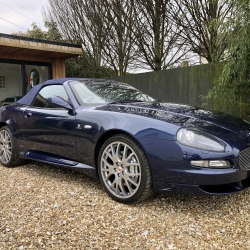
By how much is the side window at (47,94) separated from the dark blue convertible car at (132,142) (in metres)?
0.01

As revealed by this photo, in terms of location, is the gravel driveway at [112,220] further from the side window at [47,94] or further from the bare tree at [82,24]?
the bare tree at [82,24]

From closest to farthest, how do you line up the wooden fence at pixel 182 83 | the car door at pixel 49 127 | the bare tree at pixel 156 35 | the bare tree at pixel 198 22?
the car door at pixel 49 127, the wooden fence at pixel 182 83, the bare tree at pixel 198 22, the bare tree at pixel 156 35

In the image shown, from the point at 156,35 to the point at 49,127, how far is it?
676 cm

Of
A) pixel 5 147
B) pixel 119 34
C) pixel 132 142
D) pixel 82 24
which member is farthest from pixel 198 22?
pixel 82 24

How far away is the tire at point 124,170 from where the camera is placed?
2486 mm

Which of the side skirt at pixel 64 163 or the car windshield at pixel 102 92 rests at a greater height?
the car windshield at pixel 102 92

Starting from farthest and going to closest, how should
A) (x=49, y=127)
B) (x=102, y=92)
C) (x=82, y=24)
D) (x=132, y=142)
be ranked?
(x=82, y=24), (x=102, y=92), (x=49, y=127), (x=132, y=142)

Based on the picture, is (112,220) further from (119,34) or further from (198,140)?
(119,34)

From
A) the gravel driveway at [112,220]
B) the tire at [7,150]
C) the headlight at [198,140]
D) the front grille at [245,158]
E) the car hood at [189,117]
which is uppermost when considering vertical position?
the car hood at [189,117]

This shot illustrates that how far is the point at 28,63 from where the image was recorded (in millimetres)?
9328

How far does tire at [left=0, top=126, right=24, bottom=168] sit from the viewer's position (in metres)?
3.99

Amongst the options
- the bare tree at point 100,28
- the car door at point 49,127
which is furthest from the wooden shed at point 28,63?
the car door at point 49,127

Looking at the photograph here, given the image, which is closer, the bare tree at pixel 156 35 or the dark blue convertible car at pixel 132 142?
the dark blue convertible car at pixel 132 142

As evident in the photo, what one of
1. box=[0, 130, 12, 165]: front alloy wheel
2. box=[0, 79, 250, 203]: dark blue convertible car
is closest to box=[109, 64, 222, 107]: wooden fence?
box=[0, 79, 250, 203]: dark blue convertible car
